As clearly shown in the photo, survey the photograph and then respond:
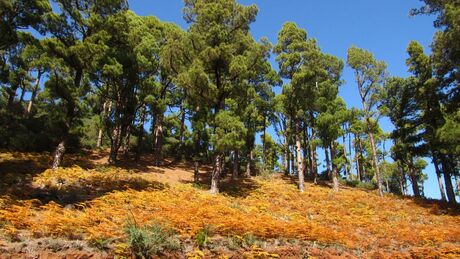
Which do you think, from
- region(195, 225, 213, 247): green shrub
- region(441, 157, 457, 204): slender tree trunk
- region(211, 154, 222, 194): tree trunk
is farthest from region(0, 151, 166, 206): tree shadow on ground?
region(441, 157, 457, 204): slender tree trunk

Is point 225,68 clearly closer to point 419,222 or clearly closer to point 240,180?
point 240,180

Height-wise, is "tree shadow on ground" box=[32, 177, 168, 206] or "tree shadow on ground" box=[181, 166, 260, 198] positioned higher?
"tree shadow on ground" box=[181, 166, 260, 198]

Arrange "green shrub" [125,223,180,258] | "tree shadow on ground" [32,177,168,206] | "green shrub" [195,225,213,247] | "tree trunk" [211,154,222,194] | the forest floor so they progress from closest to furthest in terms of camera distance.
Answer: "green shrub" [125,223,180,258] → the forest floor → "green shrub" [195,225,213,247] → "tree shadow on ground" [32,177,168,206] → "tree trunk" [211,154,222,194]

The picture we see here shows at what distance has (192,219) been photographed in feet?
31.6

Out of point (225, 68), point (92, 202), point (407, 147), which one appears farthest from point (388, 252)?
point (407, 147)

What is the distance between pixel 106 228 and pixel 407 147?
78.5 feet

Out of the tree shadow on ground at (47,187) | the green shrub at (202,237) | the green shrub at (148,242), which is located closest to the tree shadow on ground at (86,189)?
the tree shadow on ground at (47,187)

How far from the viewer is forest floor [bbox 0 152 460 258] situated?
7387mm

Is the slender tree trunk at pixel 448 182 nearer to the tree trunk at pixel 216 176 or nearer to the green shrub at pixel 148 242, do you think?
the tree trunk at pixel 216 176

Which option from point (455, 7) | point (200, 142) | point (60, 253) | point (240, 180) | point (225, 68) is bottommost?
point (60, 253)

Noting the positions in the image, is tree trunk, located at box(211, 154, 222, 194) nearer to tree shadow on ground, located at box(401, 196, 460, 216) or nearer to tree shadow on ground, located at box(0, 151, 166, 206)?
tree shadow on ground, located at box(0, 151, 166, 206)

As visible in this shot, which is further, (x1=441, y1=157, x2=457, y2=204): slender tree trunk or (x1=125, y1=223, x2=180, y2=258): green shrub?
(x1=441, y1=157, x2=457, y2=204): slender tree trunk

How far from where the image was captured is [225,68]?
62.2 feet

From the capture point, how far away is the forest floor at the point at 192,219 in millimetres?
7387
